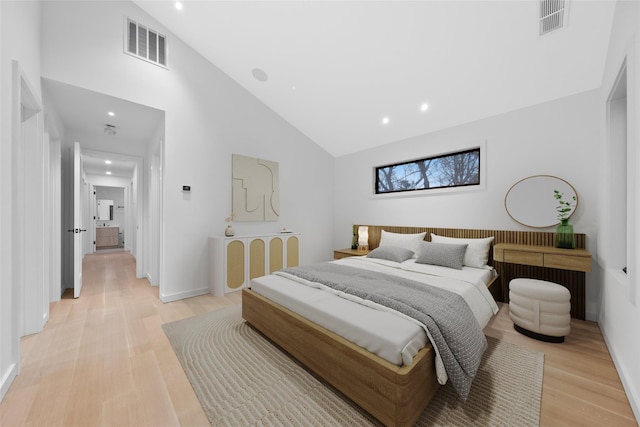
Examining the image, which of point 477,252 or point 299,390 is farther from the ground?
point 477,252

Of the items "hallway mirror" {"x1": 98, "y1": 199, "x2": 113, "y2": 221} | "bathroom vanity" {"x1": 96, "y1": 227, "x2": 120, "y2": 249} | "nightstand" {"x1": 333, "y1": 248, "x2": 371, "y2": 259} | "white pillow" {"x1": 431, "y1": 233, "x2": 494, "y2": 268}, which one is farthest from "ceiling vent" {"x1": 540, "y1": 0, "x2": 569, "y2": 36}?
"hallway mirror" {"x1": 98, "y1": 199, "x2": 113, "y2": 221}

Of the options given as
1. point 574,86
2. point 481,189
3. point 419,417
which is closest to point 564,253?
point 481,189

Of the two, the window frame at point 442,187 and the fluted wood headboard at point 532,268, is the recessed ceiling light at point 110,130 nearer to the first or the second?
the window frame at point 442,187

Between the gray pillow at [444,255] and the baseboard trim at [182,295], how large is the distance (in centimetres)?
298

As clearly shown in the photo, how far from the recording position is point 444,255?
9.59ft

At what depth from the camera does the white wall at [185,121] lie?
2646mm

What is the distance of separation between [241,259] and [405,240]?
7.96ft

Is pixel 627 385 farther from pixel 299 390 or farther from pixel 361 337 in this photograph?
pixel 299 390

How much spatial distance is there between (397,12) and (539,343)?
130 inches

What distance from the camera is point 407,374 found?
1.18 metres

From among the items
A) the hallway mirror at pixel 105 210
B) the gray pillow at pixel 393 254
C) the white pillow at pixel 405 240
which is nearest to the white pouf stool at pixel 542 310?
the gray pillow at pixel 393 254

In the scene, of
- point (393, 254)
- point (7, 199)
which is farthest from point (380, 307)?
point (7, 199)

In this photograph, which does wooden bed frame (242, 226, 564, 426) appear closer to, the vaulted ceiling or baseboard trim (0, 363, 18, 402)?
baseboard trim (0, 363, 18, 402)

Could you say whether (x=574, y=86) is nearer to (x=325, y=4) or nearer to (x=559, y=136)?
(x=559, y=136)
